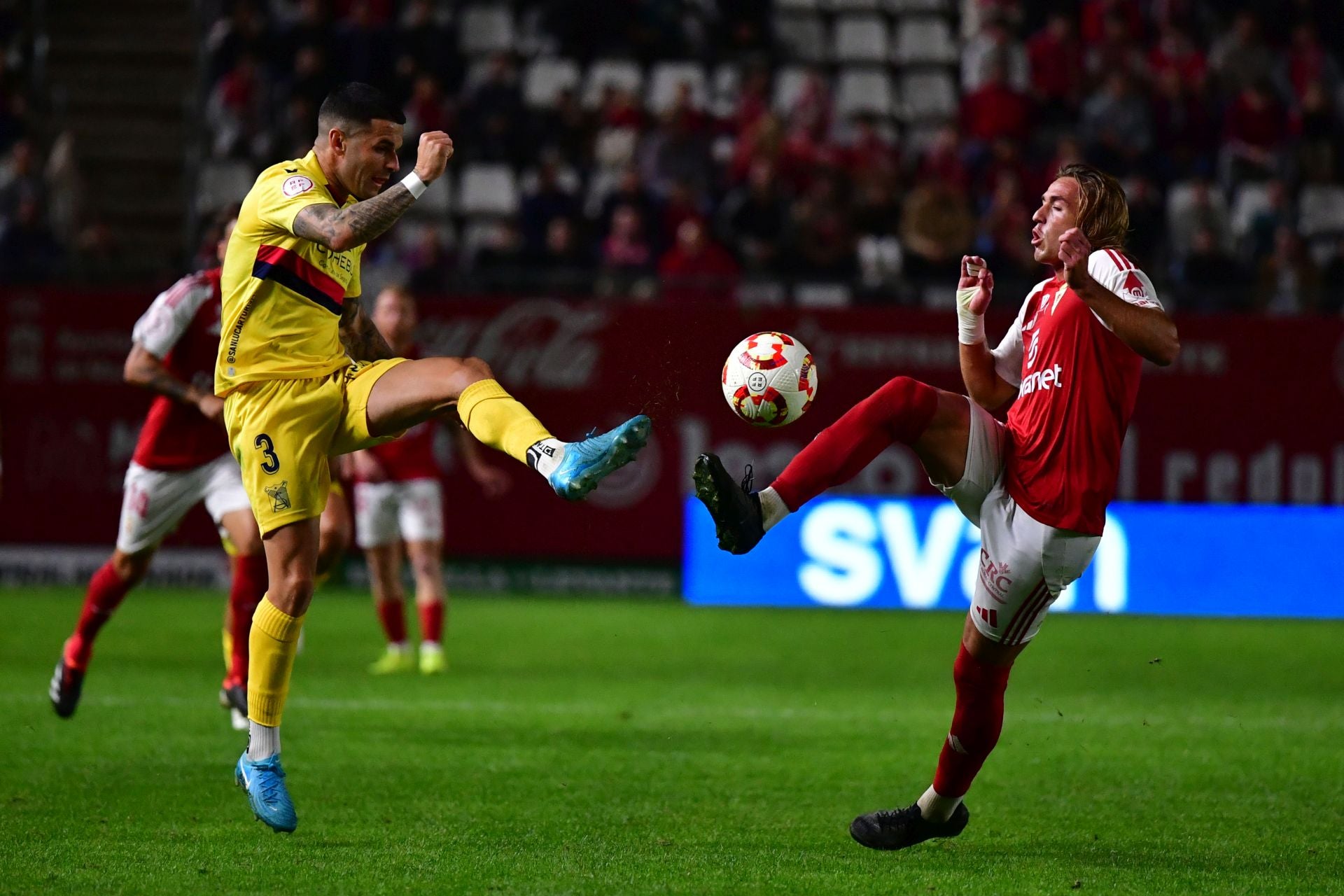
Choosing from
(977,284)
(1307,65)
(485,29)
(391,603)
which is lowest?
(391,603)

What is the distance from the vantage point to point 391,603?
10.6 metres

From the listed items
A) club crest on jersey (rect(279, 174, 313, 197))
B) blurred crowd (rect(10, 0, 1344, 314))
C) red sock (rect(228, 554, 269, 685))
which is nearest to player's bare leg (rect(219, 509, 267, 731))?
red sock (rect(228, 554, 269, 685))

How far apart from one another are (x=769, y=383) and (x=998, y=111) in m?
12.1

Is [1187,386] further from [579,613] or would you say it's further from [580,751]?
[580,751]

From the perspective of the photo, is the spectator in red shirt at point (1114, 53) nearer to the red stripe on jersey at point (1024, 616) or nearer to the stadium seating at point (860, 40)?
the stadium seating at point (860, 40)

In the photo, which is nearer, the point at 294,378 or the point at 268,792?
the point at 268,792

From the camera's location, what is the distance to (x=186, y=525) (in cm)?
1439

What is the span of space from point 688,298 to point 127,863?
891 centimetres

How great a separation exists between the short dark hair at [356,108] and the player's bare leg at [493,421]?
828 millimetres

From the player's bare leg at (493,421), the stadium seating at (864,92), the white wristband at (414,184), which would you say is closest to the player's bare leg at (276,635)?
the player's bare leg at (493,421)

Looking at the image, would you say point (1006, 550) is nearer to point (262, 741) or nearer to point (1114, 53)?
point (262, 741)

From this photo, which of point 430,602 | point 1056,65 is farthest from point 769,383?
point 1056,65

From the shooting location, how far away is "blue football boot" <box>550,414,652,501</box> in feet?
16.5

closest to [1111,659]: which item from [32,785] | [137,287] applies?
[32,785]
